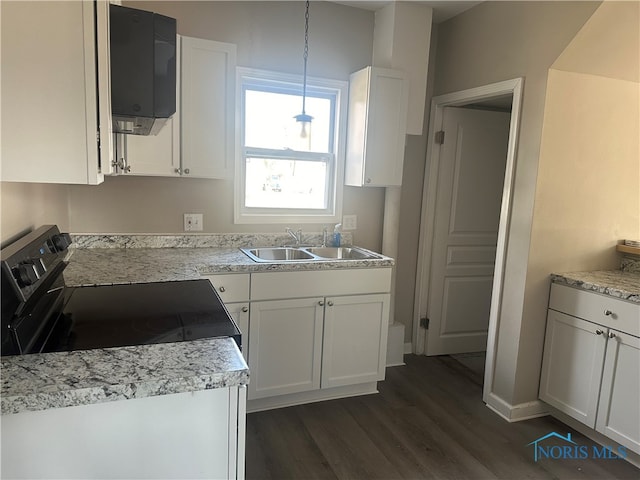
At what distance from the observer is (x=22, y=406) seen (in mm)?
894

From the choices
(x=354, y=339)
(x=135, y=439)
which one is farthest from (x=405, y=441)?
(x=135, y=439)

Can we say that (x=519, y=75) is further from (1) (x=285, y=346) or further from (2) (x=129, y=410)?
(2) (x=129, y=410)

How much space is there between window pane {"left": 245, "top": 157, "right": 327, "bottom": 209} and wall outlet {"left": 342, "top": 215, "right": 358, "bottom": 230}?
0.60 ft

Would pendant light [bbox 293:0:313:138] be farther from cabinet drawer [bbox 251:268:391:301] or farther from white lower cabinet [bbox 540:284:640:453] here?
white lower cabinet [bbox 540:284:640:453]

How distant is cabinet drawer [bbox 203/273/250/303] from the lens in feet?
7.81

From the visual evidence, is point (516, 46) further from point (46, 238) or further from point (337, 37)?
point (46, 238)

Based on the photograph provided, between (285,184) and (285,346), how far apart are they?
A: 1.18 metres

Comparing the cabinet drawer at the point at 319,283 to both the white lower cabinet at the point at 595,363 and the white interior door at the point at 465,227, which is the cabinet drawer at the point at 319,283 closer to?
the white interior door at the point at 465,227

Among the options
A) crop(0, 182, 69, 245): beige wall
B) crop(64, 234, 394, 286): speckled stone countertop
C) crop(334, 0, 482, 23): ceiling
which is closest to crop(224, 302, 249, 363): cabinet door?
crop(64, 234, 394, 286): speckled stone countertop

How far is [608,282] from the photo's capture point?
2.42 meters

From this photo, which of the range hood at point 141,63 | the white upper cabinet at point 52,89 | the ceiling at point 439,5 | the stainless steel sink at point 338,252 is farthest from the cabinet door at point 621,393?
the white upper cabinet at point 52,89

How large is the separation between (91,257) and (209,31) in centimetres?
153

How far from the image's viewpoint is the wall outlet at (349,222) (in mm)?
3266

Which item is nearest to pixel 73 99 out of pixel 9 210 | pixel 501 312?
pixel 9 210
